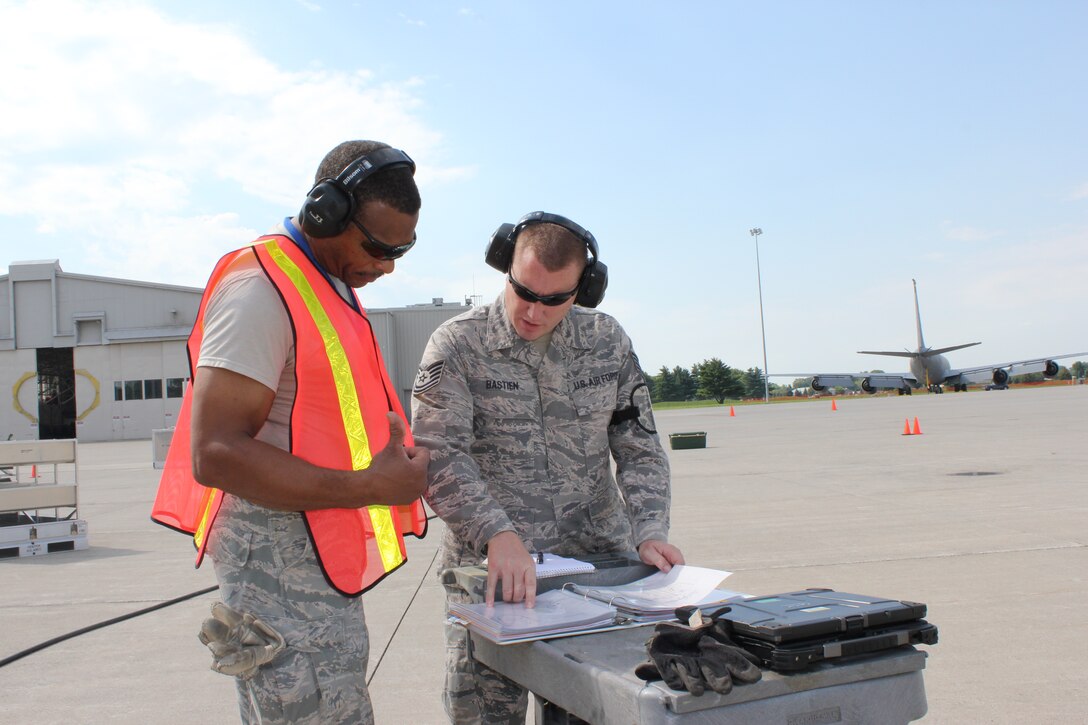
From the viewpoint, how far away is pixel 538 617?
1.81 meters

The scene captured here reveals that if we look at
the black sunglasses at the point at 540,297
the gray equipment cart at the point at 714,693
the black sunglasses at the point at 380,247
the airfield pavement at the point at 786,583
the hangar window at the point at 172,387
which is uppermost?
the hangar window at the point at 172,387

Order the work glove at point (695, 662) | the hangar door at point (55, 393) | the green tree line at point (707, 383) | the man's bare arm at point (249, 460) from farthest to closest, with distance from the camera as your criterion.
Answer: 1. the green tree line at point (707, 383)
2. the hangar door at point (55, 393)
3. the man's bare arm at point (249, 460)
4. the work glove at point (695, 662)

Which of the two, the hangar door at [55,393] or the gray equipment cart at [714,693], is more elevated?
the hangar door at [55,393]

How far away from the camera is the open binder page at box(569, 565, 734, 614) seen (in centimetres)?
190

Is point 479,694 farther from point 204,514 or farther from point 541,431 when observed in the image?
point 204,514

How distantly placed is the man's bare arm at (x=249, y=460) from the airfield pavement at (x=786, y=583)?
2.32 meters

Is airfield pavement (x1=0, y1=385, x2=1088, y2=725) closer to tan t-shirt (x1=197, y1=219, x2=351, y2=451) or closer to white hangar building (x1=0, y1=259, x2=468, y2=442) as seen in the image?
tan t-shirt (x1=197, y1=219, x2=351, y2=451)

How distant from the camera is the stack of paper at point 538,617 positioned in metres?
1.71

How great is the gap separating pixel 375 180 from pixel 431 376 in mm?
724

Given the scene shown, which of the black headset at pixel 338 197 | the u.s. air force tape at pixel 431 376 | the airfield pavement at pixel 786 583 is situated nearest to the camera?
the black headset at pixel 338 197

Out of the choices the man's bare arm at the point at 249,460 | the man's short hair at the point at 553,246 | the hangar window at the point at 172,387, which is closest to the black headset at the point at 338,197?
the man's bare arm at the point at 249,460

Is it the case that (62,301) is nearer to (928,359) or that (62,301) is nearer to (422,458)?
(422,458)

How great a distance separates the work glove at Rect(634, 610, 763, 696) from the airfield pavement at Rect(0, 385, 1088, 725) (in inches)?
100

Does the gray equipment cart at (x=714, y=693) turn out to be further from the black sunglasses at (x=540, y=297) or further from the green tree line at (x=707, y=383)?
the green tree line at (x=707, y=383)
